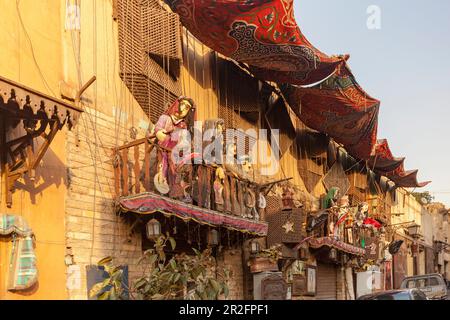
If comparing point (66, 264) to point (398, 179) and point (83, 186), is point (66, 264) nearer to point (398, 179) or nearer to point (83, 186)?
point (83, 186)

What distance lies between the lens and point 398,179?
99.5ft

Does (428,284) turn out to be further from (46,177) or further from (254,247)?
(46,177)

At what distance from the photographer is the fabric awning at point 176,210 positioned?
9.45m

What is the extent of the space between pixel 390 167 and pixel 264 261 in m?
14.5

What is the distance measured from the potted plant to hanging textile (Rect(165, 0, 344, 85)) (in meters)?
4.16

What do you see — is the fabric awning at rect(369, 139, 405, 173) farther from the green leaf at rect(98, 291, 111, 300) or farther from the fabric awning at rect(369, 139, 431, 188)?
the green leaf at rect(98, 291, 111, 300)

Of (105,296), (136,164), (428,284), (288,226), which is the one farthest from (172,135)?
(428,284)

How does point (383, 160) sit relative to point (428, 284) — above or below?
above

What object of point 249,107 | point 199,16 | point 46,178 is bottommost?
point 46,178

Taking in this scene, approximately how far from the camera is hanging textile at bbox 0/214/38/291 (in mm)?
7629

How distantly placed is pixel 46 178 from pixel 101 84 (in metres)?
2.25

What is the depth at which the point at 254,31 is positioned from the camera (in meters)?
11.9

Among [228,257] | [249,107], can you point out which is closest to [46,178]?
[228,257]

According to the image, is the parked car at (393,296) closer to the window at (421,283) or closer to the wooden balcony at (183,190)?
the wooden balcony at (183,190)
